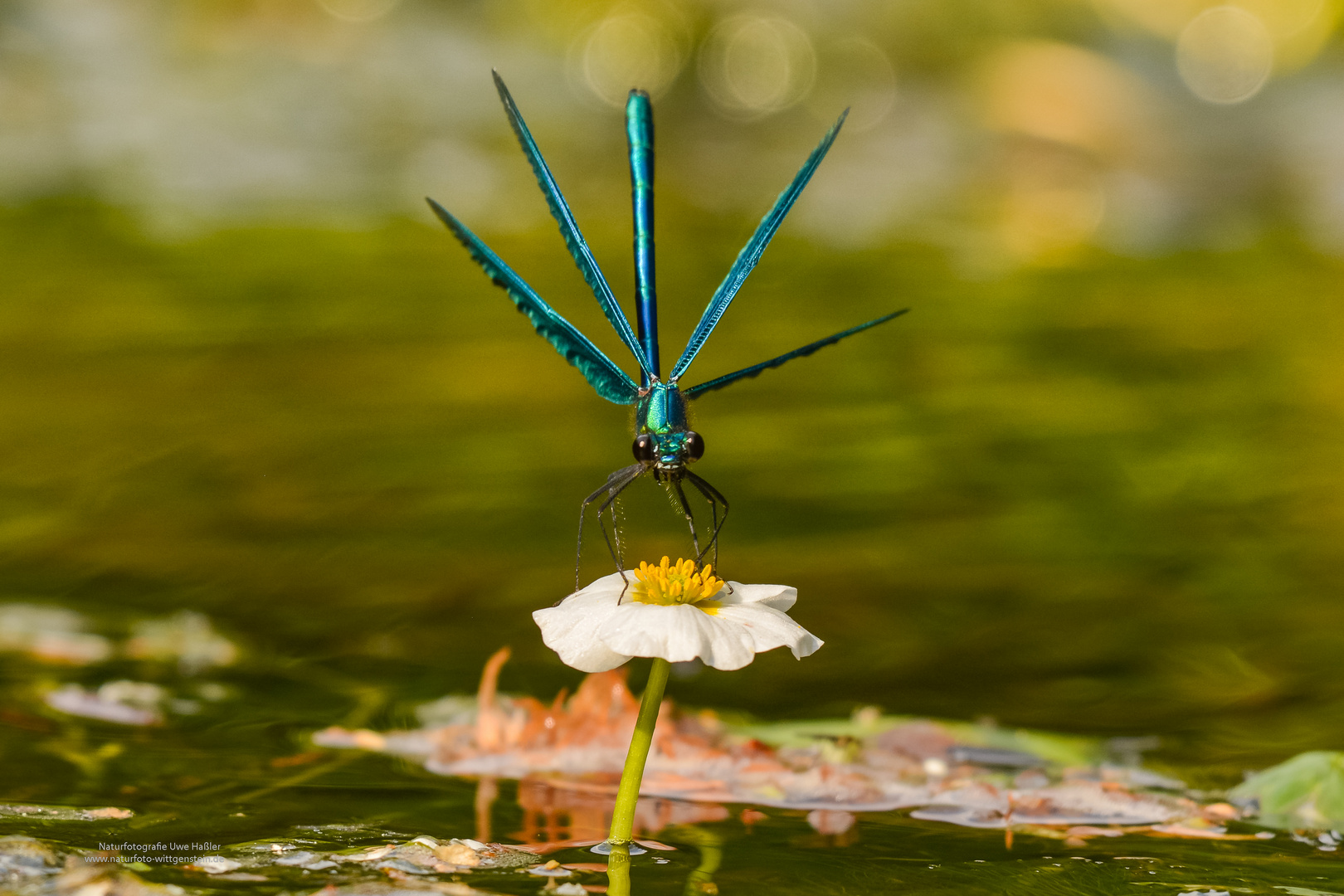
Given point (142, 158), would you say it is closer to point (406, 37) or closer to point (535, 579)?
point (406, 37)

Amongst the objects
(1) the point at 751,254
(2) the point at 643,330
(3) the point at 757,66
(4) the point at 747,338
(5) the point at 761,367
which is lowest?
(5) the point at 761,367

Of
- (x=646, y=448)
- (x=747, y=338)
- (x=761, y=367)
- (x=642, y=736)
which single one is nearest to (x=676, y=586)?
(x=642, y=736)

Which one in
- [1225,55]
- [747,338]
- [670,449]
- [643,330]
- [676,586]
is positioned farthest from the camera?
[1225,55]

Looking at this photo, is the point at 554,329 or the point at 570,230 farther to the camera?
the point at 570,230

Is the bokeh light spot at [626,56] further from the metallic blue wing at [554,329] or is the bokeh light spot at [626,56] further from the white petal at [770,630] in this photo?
the white petal at [770,630]

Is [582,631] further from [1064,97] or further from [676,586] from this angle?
[1064,97]

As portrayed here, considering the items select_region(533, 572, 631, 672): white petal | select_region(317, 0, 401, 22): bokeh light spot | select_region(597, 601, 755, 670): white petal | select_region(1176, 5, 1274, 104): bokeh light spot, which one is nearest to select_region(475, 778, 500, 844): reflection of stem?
select_region(533, 572, 631, 672): white petal

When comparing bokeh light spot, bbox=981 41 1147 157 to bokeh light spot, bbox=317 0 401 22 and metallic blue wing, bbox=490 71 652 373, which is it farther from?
metallic blue wing, bbox=490 71 652 373

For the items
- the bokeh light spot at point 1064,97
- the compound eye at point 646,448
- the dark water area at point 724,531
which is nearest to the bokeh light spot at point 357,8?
the dark water area at point 724,531
